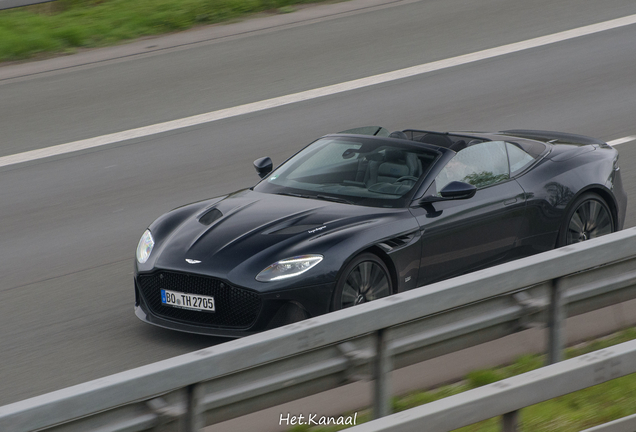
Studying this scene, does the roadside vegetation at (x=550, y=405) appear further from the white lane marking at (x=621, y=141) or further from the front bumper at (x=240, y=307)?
the white lane marking at (x=621, y=141)

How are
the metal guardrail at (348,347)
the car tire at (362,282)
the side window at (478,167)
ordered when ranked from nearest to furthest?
the metal guardrail at (348,347)
the car tire at (362,282)
the side window at (478,167)

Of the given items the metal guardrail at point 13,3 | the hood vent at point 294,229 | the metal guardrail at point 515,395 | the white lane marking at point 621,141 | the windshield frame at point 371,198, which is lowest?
the white lane marking at point 621,141

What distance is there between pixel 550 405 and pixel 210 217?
9.71 feet

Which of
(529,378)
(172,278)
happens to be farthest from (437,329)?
(172,278)

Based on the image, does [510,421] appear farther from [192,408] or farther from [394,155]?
[394,155]

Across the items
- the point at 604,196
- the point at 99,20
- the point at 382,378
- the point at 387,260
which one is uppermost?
the point at 99,20

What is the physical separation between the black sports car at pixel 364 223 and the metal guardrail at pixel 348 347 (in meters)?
1.77

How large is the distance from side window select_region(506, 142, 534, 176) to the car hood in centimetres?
129

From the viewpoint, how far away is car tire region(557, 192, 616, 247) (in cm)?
764

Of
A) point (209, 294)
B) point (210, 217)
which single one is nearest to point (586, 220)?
point (210, 217)

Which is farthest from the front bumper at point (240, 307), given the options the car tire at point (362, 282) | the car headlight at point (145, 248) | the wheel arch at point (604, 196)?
the wheel arch at point (604, 196)

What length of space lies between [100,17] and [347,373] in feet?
43.5

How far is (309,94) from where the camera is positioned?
524 inches

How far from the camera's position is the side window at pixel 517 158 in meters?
7.52
